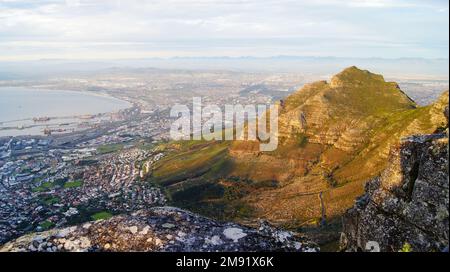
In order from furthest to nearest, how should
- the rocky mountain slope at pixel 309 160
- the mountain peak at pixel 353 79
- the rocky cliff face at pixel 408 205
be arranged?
the mountain peak at pixel 353 79, the rocky mountain slope at pixel 309 160, the rocky cliff face at pixel 408 205

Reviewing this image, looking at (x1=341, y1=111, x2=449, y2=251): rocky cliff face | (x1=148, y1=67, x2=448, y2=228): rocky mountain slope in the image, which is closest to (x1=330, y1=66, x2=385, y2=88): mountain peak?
(x1=148, y1=67, x2=448, y2=228): rocky mountain slope

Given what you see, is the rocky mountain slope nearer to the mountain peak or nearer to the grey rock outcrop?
the mountain peak

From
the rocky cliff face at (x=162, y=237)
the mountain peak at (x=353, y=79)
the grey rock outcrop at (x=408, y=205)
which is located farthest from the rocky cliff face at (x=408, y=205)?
the mountain peak at (x=353, y=79)

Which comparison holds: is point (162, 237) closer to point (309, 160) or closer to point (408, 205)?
point (408, 205)

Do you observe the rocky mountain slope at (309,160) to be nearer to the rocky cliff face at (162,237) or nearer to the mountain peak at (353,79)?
the mountain peak at (353,79)

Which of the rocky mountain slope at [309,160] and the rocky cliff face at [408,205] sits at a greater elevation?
the rocky cliff face at [408,205]
